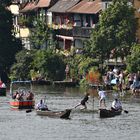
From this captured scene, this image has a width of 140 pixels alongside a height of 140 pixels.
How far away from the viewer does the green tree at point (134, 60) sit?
402 feet

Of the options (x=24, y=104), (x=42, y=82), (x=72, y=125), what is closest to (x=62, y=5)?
(x=42, y=82)

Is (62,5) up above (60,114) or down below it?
above

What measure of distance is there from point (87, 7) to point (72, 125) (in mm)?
55906

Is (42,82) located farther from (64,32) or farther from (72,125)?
(72,125)

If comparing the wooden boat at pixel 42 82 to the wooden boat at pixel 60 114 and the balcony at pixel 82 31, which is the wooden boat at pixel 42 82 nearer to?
the balcony at pixel 82 31

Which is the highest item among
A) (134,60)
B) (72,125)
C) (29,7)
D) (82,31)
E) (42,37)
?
(29,7)

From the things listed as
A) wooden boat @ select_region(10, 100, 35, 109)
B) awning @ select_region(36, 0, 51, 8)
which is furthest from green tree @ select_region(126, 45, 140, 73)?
awning @ select_region(36, 0, 51, 8)

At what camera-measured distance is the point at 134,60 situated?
4830 inches

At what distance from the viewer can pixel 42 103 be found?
101 meters

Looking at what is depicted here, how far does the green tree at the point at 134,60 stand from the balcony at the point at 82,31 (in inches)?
701

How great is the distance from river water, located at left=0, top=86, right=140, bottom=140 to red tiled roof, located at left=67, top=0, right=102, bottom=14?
3263cm

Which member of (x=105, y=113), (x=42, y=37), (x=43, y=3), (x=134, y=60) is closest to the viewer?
(x=105, y=113)

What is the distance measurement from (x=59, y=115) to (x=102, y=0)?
46.3m

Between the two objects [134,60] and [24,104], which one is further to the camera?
[134,60]
